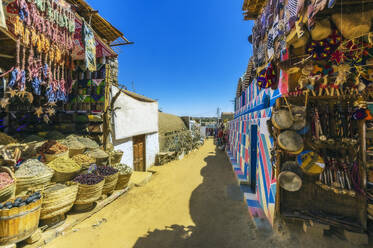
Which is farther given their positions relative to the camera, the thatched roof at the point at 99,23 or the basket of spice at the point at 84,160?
the thatched roof at the point at 99,23

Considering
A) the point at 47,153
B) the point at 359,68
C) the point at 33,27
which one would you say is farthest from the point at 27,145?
the point at 359,68

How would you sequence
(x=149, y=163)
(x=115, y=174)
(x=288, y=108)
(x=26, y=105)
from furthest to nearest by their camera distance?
(x=149, y=163), (x=26, y=105), (x=115, y=174), (x=288, y=108)

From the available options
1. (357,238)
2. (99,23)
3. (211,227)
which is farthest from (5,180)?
(99,23)

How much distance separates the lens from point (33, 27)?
4.23 meters

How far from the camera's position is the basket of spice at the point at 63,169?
4230 mm

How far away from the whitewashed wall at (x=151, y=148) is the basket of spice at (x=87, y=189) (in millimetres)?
5419

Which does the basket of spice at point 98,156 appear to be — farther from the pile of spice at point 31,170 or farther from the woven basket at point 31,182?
the woven basket at point 31,182

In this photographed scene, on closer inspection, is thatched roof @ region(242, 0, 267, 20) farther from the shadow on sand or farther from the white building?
the shadow on sand

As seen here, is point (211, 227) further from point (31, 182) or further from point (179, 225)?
point (31, 182)

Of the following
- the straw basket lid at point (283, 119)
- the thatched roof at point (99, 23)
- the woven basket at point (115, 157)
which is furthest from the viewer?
Result: the thatched roof at point (99, 23)

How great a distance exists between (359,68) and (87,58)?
714 centimetres

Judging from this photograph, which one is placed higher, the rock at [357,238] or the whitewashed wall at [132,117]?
the whitewashed wall at [132,117]

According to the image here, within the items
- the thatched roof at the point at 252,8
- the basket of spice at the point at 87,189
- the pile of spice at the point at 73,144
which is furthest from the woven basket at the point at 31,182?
the thatched roof at the point at 252,8

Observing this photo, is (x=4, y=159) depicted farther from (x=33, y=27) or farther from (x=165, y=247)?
(x=165, y=247)
